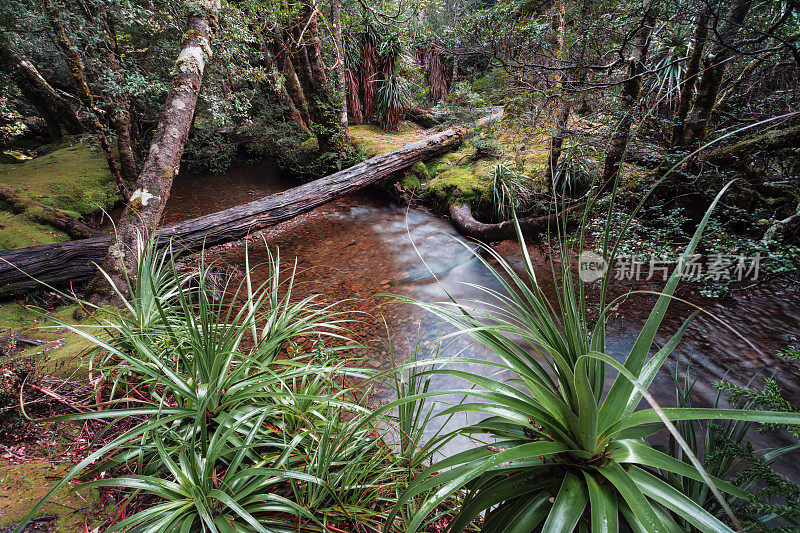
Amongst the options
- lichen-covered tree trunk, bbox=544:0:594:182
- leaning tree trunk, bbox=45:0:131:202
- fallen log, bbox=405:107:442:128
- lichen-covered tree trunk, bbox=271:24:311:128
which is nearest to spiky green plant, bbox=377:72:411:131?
fallen log, bbox=405:107:442:128

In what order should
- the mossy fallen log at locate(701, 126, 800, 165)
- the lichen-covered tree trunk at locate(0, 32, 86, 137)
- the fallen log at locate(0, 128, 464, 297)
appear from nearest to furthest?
the mossy fallen log at locate(701, 126, 800, 165) < the fallen log at locate(0, 128, 464, 297) < the lichen-covered tree trunk at locate(0, 32, 86, 137)

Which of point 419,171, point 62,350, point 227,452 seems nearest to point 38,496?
point 227,452

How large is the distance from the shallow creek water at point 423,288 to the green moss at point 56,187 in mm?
1175

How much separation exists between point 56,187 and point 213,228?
384 centimetres

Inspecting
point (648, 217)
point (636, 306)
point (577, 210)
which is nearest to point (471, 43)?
point (577, 210)

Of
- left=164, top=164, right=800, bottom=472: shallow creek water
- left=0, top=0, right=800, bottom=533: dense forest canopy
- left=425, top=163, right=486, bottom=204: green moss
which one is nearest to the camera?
left=0, top=0, right=800, bottom=533: dense forest canopy

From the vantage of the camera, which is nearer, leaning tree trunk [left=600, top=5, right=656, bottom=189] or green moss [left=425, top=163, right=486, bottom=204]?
leaning tree trunk [left=600, top=5, right=656, bottom=189]

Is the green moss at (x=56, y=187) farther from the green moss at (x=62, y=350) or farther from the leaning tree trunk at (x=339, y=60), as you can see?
the leaning tree trunk at (x=339, y=60)

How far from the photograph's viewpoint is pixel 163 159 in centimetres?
340

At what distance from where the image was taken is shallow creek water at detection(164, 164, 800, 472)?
243 centimetres

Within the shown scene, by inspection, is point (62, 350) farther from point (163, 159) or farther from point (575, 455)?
point (575, 455)

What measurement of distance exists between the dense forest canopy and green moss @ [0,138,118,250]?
74mm

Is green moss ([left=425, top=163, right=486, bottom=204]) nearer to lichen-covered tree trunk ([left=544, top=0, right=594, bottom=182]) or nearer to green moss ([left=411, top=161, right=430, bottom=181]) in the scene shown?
green moss ([left=411, top=161, right=430, bottom=181])

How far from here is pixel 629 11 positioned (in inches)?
112
